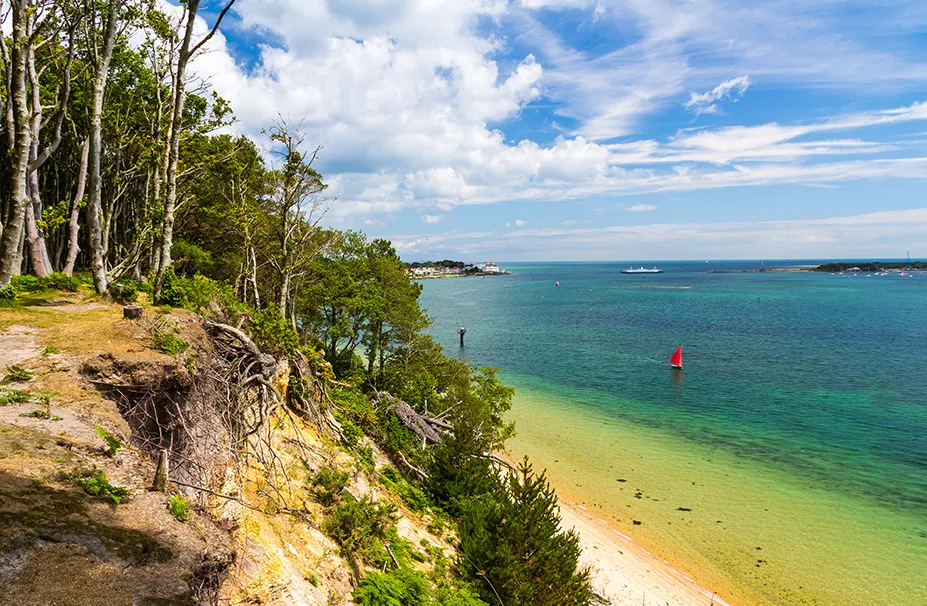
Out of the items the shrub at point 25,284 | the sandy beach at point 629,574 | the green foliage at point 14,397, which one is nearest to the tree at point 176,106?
the shrub at point 25,284

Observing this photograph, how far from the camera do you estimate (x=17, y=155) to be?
39.5 feet

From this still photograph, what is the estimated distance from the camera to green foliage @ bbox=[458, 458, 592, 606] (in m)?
10.6

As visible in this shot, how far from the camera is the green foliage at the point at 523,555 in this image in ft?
34.6

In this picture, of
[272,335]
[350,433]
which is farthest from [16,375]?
[350,433]

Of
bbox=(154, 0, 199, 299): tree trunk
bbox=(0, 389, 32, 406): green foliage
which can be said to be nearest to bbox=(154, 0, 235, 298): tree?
bbox=(154, 0, 199, 299): tree trunk

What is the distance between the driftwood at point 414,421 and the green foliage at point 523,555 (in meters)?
7.29

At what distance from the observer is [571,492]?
23.0m

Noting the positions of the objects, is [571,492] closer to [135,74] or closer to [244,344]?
[244,344]

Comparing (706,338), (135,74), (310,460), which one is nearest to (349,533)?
(310,460)

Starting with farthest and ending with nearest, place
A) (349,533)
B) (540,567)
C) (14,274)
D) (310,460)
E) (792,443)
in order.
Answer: (792,443) < (14,274) < (310,460) < (540,567) < (349,533)

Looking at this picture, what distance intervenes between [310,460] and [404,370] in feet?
55.8

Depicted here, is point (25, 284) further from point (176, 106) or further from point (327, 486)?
point (327, 486)

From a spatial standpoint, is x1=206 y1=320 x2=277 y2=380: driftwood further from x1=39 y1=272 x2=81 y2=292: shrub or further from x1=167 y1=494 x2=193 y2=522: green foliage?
x1=39 y1=272 x2=81 y2=292: shrub

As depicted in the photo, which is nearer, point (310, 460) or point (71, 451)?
point (71, 451)
